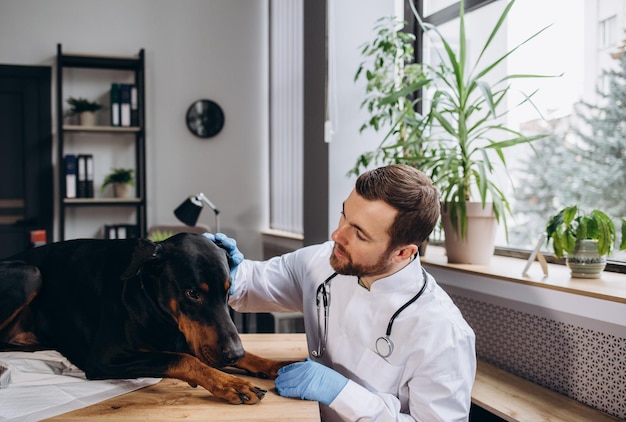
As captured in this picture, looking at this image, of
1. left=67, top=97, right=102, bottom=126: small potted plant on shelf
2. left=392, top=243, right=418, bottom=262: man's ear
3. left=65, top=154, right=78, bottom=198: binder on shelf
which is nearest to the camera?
left=392, top=243, right=418, bottom=262: man's ear

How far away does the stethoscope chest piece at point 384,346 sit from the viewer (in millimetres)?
1376

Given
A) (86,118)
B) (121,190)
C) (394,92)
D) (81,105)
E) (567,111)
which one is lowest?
(121,190)

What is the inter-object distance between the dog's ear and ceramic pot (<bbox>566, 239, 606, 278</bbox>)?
1.41 m

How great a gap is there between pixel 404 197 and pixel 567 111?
136 cm

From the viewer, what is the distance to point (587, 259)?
1.95 meters

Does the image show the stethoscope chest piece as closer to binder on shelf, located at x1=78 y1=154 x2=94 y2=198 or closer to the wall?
the wall

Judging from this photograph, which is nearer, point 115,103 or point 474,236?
point 474,236

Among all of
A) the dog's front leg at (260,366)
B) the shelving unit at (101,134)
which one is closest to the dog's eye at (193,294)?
the dog's front leg at (260,366)

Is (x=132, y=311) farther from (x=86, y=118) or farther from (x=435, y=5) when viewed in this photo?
(x=86, y=118)

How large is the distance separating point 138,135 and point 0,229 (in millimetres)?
1310

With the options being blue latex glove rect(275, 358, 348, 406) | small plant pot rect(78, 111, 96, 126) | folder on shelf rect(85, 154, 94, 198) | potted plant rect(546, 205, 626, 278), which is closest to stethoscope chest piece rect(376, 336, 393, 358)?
blue latex glove rect(275, 358, 348, 406)

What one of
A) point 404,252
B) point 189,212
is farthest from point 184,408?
point 189,212

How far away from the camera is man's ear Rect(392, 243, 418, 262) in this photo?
1.42 meters

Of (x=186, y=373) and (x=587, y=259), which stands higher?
(x=587, y=259)
